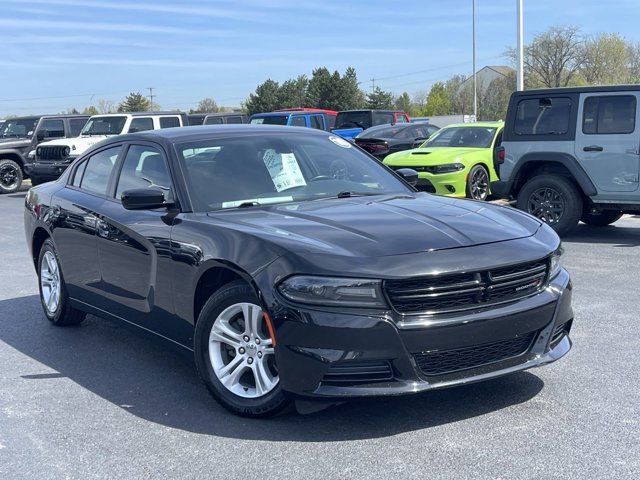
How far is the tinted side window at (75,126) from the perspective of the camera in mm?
22234

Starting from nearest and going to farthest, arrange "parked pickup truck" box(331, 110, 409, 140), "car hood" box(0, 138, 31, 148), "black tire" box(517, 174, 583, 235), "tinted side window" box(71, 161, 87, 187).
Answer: "tinted side window" box(71, 161, 87, 187)
"black tire" box(517, 174, 583, 235)
"car hood" box(0, 138, 31, 148)
"parked pickup truck" box(331, 110, 409, 140)

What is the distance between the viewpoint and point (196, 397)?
4656 millimetres

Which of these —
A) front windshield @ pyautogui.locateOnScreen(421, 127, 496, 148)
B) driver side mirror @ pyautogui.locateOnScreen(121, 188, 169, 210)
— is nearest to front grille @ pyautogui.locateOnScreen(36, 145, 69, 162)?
front windshield @ pyautogui.locateOnScreen(421, 127, 496, 148)

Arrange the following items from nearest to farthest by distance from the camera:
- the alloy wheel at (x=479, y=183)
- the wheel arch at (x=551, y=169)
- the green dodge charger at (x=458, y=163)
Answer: the wheel arch at (x=551, y=169), the green dodge charger at (x=458, y=163), the alloy wheel at (x=479, y=183)

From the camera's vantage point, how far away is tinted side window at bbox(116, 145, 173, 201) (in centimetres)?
512

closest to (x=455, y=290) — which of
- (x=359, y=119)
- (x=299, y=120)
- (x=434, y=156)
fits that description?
(x=434, y=156)

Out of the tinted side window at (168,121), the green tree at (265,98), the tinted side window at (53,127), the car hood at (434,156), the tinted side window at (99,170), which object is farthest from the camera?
the green tree at (265,98)

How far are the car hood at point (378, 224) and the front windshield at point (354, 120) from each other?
19.3 meters

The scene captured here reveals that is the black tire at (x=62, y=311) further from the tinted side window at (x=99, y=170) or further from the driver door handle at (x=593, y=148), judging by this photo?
the driver door handle at (x=593, y=148)

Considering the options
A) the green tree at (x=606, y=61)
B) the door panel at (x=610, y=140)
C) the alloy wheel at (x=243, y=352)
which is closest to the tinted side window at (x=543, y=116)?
the door panel at (x=610, y=140)

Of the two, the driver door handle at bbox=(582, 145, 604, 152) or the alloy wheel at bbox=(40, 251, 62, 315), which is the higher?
the driver door handle at bbox=(582, 145, 604, 152)

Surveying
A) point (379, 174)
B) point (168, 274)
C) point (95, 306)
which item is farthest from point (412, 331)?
point (95, 306)

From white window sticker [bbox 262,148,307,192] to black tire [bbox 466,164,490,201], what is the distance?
29.3ft

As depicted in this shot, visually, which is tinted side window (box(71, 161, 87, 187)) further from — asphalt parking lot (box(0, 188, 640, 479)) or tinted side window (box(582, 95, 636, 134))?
tinted side window (box(582, 95, 636, 134))
